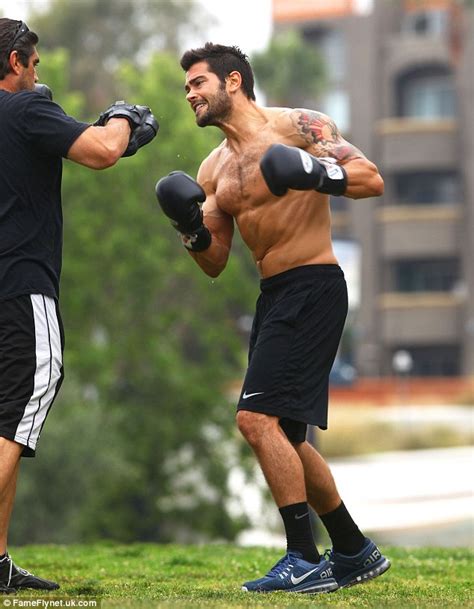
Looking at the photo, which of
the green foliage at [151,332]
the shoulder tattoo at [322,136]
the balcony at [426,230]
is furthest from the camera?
the balcony at [426,230]

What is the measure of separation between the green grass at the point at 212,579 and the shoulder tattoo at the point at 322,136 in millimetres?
2054

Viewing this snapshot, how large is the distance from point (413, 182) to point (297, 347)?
214 ft

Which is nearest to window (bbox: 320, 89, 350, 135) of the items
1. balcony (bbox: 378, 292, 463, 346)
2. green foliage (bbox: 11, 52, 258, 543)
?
balcony (bbox: 378, 292, 463, 346)

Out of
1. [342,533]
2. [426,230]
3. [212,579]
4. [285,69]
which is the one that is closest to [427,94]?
[426,230]

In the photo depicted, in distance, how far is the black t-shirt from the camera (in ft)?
20.2

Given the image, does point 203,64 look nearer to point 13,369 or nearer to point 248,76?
point 248,76

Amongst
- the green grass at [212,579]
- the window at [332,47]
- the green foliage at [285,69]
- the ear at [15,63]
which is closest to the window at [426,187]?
the green foliage at [285,69]

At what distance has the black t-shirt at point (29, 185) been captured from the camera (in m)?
6.16

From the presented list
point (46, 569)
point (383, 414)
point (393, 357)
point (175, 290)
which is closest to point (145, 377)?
point (175, 290)

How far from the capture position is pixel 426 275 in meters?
70.1

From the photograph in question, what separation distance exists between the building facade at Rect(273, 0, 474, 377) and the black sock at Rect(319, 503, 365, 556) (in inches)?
2363

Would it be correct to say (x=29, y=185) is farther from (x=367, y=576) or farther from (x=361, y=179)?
(x=367, y=576)

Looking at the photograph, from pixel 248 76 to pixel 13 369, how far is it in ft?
6.18

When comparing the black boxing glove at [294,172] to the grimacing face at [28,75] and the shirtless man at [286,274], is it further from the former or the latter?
the grimacing face at [28,75]
